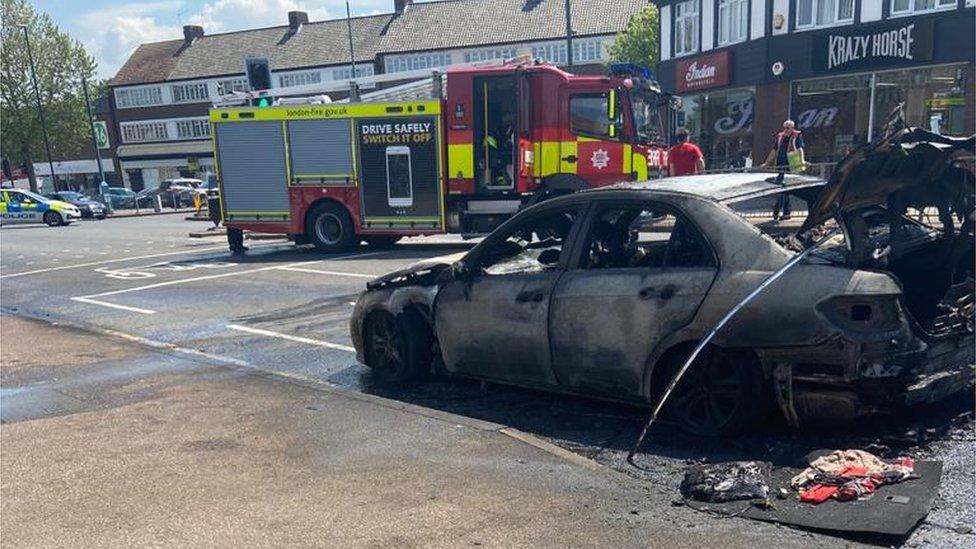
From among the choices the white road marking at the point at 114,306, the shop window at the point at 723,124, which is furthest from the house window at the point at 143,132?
the white road marking at the point at 114,306

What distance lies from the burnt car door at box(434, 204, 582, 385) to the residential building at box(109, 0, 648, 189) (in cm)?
4898

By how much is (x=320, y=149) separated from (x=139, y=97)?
58.4 meters

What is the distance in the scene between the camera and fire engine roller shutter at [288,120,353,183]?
15.4 m

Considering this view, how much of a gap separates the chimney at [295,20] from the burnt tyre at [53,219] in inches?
1366

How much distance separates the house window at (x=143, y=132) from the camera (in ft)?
215

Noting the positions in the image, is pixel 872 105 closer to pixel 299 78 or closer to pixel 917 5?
pixel 917 5

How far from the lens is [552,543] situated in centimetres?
330

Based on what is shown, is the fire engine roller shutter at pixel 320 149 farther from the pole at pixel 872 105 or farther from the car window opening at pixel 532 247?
the pole at pixel 872 105

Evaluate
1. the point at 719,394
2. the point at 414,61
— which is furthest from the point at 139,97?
the point at 719,394

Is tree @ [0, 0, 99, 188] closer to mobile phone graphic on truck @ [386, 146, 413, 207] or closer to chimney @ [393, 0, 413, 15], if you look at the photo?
chimney @ [393, 0, 413, 15]

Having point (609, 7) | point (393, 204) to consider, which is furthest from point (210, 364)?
point (609, 7)

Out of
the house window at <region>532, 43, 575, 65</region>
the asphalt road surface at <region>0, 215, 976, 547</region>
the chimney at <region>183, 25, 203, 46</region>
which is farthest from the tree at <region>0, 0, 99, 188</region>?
the asphalt road surface at <region>0, 215, 976, 547</region>

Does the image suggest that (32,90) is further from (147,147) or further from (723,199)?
(723,199)

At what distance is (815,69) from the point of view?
23.1 metres
